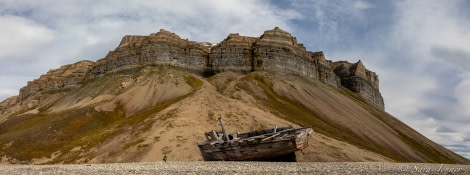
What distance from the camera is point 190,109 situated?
7706 cm

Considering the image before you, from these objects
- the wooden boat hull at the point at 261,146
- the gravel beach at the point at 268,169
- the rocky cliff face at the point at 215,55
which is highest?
the rocky cliff face at the point at 215,55

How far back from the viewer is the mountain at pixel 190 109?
2579 inches

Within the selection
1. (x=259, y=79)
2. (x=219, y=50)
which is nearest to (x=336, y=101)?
(x=259, y=79)

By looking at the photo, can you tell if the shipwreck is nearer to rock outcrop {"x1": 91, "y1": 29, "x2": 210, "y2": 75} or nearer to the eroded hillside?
the eroded hillside

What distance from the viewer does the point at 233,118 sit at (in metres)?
73.1

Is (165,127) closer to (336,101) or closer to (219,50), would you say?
(336,101)

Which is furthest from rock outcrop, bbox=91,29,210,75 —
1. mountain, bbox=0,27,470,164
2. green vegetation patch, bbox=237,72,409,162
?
green vegetation patch, bbox=237,72,409,162

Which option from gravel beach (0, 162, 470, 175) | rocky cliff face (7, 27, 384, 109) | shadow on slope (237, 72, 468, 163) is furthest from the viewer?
rocky cliff face (7, 27, 384, 109)

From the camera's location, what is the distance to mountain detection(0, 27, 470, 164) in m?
65.5

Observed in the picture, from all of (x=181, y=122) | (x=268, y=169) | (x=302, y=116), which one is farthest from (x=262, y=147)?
(x=302, y=116)

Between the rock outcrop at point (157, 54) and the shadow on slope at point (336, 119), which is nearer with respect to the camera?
the shadow on slope at point (336, 119)

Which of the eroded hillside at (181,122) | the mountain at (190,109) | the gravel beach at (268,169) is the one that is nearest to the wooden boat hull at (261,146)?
the gravel beach at (268,169)

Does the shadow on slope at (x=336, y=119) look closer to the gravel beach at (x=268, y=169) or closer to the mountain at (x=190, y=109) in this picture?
the mountain at (x=190, y=109)

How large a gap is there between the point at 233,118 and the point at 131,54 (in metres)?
96.8
